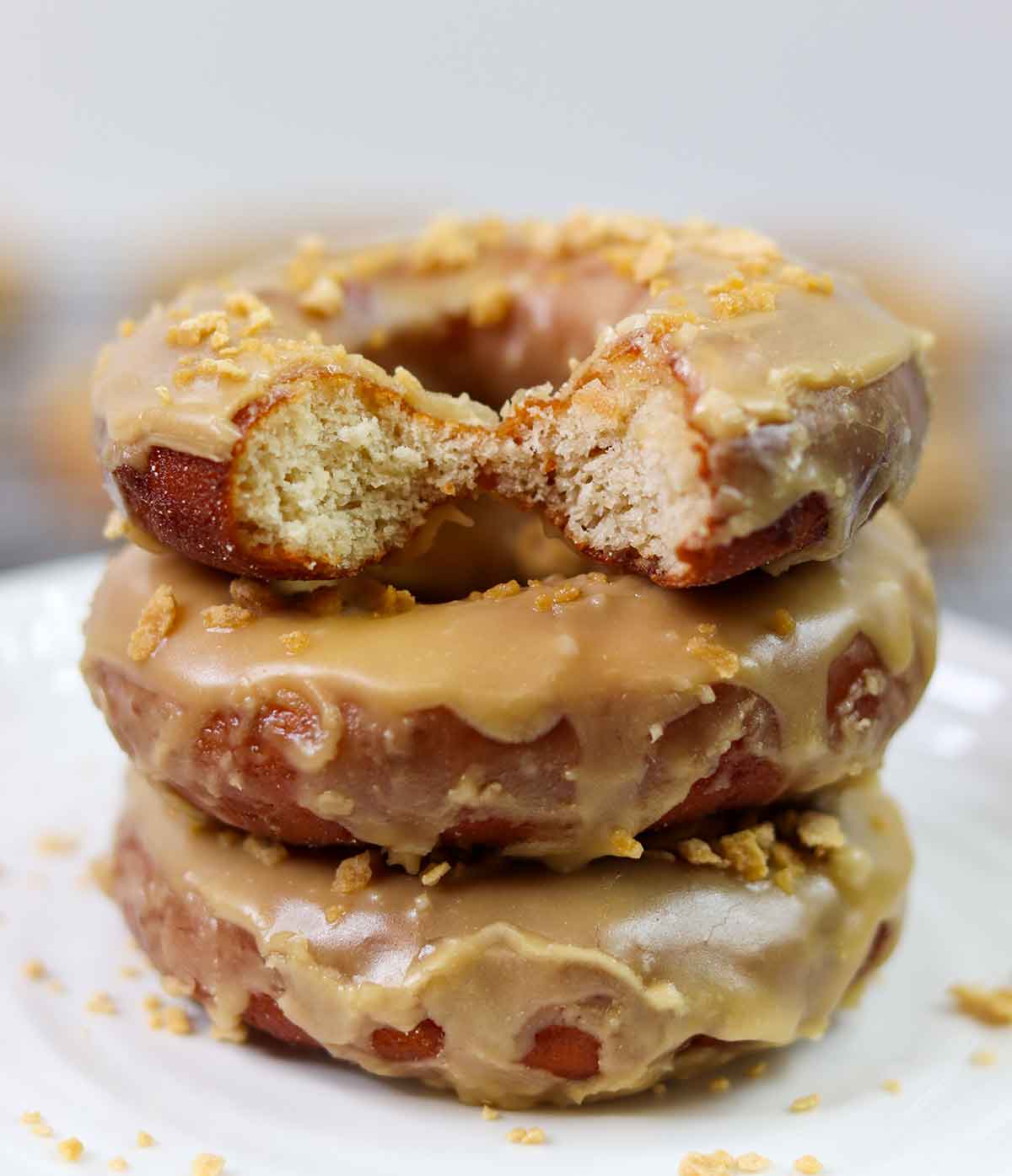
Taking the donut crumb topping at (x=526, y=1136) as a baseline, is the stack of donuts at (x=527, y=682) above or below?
above

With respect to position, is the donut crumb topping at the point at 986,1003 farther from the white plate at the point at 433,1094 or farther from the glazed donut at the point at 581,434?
the glazed donut at the point at 581,434

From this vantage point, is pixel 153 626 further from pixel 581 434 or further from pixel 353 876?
pixel 581 434

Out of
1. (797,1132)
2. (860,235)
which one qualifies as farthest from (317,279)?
(860,235)

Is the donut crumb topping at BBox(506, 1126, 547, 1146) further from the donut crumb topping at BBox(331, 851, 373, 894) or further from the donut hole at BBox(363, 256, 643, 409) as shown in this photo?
the donut hole at BBox(363, 256, 643, 409)

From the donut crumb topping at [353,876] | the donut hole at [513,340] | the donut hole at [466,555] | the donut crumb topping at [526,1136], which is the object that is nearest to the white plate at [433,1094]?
the donut crumb topping at [526,1136]

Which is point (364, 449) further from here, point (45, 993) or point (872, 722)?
point (45, 993)

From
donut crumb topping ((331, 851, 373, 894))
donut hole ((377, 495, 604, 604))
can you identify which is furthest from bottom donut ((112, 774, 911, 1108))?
donut hole ((377, 495, 604, 604))
